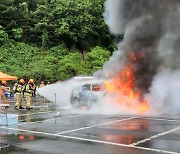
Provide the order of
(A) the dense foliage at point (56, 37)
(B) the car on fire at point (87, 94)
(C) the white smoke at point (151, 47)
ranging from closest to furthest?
(C) the white smoke at point (151, 47) → (B) the car on fire at point (87, 94) → (A) the dense foliage at point (56, 37)

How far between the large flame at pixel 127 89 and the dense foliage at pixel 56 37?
561 inches

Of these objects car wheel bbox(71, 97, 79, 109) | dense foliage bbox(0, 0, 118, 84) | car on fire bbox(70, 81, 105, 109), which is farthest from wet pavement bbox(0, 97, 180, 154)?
dense foliage bbox(0, 0, 118, 84)

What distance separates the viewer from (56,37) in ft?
112

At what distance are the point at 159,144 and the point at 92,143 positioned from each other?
158 centimetres

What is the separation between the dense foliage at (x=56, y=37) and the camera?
31391 mm

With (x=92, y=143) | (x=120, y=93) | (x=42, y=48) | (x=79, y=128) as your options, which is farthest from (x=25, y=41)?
(x=92, y=143)

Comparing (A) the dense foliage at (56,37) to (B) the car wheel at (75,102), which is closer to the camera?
(B) the car wheel at (75,102)

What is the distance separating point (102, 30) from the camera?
34.4 metres

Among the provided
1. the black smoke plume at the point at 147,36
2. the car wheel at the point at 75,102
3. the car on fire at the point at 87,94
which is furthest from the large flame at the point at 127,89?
the car wheel at the point at 75,102

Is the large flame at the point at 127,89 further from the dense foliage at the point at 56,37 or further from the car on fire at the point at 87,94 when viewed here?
the dense foliage at the point at 56,37

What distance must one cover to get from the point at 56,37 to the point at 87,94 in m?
18.8

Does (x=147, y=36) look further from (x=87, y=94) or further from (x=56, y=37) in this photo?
(x=56, y=37)

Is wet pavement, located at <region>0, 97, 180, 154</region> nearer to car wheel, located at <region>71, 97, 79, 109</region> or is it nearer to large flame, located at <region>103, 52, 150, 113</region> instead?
large flame, located at <region>103, 52, 150, 113</region>

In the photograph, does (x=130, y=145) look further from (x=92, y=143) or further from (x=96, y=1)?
(x=96, y=1)
